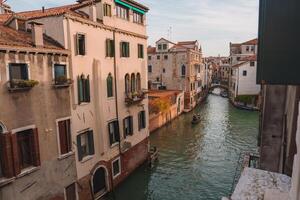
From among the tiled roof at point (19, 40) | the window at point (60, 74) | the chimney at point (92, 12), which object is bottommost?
the window at point (60, 74)

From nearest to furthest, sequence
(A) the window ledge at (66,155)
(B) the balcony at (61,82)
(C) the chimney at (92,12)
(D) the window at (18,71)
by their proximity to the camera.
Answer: (D) the window at (18,71) → (B) the balcony at (61,82) → (A) the window ledge at (66,155) → (C) the chimney at (92,12)

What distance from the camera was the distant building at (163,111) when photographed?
97.7ft

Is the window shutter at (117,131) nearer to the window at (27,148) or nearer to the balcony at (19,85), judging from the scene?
the window at (27,148)

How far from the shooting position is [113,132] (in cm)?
1619

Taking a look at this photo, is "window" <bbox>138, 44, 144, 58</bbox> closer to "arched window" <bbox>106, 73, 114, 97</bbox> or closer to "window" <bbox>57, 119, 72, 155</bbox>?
"arched window" <bbox>106, 73, 114, 97</bbox>

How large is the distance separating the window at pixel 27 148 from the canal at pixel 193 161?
6.64 metres

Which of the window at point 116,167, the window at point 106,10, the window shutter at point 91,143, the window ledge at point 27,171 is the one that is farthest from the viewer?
the window at point 116,167

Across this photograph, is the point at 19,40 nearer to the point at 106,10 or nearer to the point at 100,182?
the point at 106,10

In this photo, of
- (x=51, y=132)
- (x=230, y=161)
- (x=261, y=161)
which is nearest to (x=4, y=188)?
(x=51, y=132)

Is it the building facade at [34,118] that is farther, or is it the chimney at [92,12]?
the chimney at [92,12]

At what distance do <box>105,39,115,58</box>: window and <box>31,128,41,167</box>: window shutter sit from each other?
6.71m

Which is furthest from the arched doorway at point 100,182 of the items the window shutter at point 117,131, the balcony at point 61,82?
the balcony at point 61,82

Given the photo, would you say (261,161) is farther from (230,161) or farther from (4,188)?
(230,161)

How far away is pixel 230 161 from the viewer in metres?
21.3
